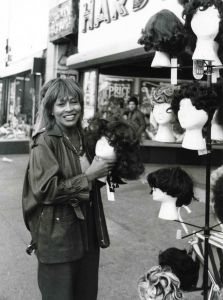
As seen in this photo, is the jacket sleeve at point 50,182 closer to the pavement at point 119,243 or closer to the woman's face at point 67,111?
the woman's face at point 67,111

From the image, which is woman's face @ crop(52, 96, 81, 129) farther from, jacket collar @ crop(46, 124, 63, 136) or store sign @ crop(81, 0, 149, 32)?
store sign @ crop(81, 0, 149, 32)

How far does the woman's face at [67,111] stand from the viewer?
219cm

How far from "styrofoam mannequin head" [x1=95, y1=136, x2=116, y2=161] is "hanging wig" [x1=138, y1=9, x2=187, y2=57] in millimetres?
661

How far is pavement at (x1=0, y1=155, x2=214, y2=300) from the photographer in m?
3.57

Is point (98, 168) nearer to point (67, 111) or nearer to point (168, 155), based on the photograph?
point (67, 111)

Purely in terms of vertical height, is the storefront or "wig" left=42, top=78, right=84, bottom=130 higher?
the storefront

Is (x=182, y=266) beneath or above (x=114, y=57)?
beneath

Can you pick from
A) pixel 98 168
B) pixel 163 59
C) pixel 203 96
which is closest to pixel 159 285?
pixel 98 168

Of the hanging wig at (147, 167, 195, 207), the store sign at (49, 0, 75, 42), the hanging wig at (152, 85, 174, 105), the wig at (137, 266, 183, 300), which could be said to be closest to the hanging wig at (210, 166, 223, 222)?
the hanging wig at (147, 167, 195, 207)

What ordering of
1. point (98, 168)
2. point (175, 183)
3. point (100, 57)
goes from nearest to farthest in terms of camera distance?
point (98, 168), point (175, 183), point (100, 57)

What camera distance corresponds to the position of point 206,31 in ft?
7.16

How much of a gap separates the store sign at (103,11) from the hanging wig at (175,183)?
20.6 feet

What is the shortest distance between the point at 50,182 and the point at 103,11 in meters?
8.60

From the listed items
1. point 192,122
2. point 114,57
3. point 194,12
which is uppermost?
point 114,57
